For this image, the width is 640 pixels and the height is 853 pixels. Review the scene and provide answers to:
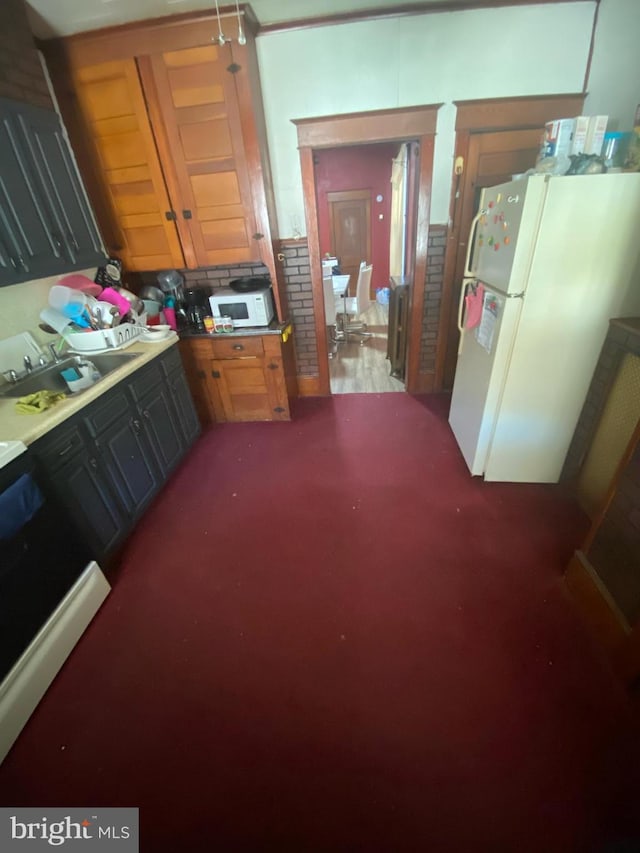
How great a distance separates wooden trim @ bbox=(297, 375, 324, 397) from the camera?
10.7ft

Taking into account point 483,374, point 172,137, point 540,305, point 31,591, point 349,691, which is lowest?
point 349,691

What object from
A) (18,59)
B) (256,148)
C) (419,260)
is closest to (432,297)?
(419,260)

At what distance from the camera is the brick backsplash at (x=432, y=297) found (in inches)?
103

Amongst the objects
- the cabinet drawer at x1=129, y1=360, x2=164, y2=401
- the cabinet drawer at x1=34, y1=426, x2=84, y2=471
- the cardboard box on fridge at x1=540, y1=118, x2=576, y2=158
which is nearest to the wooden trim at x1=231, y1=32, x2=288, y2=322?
the cabinet drawer at x1=129, y1=360, x2=164, y2=401

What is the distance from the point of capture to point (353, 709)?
123cm

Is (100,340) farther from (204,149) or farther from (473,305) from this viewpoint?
(473,305)

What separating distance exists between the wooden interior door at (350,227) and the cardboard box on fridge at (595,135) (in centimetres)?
513

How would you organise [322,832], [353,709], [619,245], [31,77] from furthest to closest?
[31,77] → [619,245] → [353,709] → [322,832]

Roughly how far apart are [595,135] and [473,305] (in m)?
0.80

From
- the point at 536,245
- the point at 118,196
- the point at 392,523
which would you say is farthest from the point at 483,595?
the point at 118,196

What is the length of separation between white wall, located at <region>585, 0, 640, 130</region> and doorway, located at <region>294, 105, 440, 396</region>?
3.24 ft

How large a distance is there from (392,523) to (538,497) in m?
0.88

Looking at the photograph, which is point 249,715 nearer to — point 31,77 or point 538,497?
point 538,497

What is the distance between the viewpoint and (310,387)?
3.29 metres
